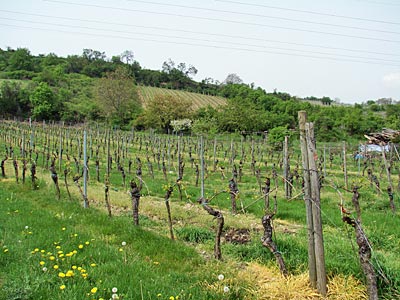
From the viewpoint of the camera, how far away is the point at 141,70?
9950 centimetres

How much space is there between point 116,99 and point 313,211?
55.6m

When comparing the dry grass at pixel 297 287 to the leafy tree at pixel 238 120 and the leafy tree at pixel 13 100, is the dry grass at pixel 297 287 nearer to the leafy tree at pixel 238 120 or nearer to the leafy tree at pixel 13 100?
the leafy tree at pixel 238 120

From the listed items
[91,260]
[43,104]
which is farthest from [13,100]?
[91,260]

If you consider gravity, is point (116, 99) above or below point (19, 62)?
below

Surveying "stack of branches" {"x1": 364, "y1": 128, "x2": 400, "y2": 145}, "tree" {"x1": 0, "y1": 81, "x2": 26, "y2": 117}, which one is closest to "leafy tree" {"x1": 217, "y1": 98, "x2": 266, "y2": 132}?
"tree" {"x1": 0, "y1": 81, "x2": 26, "y2": 117}

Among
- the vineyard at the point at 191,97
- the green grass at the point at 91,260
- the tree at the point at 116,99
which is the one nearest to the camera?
the green grass at the point at 91,260

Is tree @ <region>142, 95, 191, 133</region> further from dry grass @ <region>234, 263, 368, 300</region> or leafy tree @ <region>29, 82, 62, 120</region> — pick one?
dry grass @ <region>234, 263, 368, 300</region>

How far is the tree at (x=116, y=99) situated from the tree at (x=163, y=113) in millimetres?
5330

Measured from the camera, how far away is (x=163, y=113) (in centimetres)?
5125

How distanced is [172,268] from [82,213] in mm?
3454

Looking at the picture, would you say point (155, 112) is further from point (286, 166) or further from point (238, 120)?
point (286, 166)

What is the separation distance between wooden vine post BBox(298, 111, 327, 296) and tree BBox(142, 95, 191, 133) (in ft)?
153

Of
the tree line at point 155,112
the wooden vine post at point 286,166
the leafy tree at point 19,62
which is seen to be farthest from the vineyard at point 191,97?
the wooden vine post at point 286,166

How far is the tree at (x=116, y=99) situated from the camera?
181 ft
